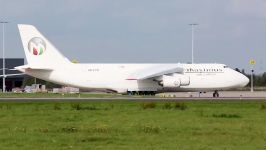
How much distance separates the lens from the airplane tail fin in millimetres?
61812

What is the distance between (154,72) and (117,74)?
4.02m

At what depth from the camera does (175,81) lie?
62.5 meters

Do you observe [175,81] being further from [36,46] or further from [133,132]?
[133,132]

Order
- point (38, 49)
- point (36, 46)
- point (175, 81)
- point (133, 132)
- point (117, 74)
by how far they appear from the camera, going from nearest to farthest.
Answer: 1. point (133, 132)
2. point (38, 49)
3. point (36, 46)
4. point (175, 81)
5. point (117, 74)

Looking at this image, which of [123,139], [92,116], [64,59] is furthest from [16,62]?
[123,139]

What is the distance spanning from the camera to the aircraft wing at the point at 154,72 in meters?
63.0

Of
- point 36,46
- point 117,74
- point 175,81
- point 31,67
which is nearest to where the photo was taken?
point 31,67

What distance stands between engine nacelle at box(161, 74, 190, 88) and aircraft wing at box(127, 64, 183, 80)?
756mm

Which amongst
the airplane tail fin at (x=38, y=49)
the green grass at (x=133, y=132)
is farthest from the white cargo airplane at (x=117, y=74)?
the green grass at (x=133, y=132)

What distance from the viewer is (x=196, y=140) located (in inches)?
671

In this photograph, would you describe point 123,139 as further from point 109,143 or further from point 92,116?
point 92,116

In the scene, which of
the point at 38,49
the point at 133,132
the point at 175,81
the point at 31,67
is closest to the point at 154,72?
the point at 175,81

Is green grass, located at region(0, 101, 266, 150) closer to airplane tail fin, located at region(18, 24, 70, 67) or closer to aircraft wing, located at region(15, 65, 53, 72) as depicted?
aircraft wing, located at region(15, 65, 53, 72)

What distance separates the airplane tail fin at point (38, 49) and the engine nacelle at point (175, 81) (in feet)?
34.7
